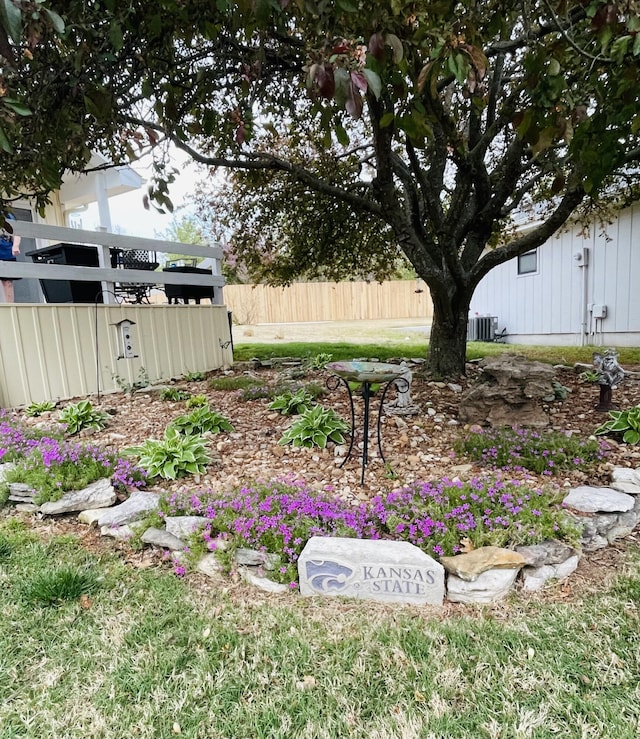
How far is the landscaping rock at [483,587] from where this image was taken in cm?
184

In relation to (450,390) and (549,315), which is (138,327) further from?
(549,315)

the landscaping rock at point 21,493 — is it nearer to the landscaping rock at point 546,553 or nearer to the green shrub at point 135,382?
the green shrub at point 135,382

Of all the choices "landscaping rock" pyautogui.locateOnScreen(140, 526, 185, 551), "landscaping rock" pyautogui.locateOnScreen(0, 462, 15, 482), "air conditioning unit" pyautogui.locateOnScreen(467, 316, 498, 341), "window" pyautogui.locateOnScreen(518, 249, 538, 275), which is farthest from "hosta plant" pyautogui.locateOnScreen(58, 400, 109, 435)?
"window" pyautogui.locateOnScreen(518, 249, 538, 275)

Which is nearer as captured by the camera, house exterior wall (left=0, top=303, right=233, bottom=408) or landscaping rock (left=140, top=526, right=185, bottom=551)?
landscaping rock (left=140, top=526, right=185, bottom=551)

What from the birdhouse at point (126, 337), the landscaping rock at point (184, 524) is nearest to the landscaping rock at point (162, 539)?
Result: the landscaping rock at point (184, 524)

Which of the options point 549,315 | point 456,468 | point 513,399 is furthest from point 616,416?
point 549,315

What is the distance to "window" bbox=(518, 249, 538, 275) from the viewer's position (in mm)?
9680

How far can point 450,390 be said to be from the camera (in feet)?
14.8

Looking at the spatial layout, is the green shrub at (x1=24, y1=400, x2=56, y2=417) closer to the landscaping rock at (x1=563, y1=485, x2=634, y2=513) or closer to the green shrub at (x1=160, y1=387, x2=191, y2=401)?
the green shrub at (x1=160, y1=387, x2=191, y2=401)

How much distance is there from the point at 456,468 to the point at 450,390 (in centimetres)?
187

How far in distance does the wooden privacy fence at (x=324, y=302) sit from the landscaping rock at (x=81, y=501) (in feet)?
50.8

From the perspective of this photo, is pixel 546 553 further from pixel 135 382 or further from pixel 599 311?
A: pixel 599 311

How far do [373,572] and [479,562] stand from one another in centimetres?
44

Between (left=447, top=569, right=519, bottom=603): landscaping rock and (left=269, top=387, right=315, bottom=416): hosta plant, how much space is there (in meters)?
2.13
